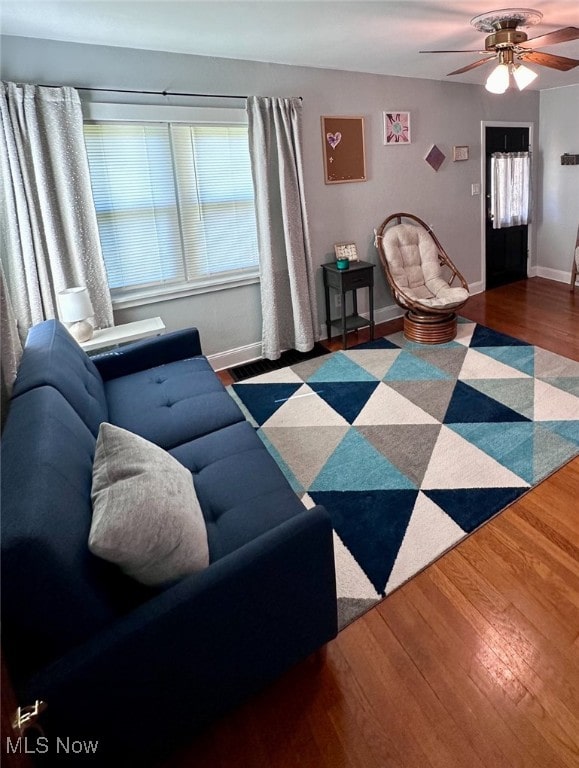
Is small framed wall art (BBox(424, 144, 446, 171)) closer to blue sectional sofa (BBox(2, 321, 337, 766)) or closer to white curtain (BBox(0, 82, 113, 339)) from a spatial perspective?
white curtain (BBox(0, 82, 113, 339))

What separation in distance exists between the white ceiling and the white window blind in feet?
1.66

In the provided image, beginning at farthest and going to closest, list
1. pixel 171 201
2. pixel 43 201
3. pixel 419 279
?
pixel 419 279 → pixel 171 201 → pixel 43 201

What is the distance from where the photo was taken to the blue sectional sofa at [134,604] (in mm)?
994

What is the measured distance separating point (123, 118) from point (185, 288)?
1.19 meters

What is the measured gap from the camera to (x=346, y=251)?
13.7 ft

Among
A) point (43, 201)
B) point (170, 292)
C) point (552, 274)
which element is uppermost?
point (43, 201)

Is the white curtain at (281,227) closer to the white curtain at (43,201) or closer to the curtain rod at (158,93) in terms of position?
the curtain rod at (158,93)

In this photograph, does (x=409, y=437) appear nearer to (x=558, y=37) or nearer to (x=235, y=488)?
(x=235, y=488)

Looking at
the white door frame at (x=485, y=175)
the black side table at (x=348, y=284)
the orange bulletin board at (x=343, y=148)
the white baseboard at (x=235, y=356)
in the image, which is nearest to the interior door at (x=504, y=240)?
the white door frame at (x=485, y=175)

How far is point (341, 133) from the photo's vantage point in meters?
3.95

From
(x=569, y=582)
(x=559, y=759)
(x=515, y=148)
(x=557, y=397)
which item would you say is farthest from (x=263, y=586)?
(x=515, y=148)

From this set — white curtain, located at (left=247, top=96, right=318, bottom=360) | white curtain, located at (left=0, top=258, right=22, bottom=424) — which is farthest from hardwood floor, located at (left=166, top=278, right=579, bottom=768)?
white curtain, located at (left=247, top=96, right=318, bottom=360)

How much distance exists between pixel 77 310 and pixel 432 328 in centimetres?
279

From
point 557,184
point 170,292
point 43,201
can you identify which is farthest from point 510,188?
point 43,201
